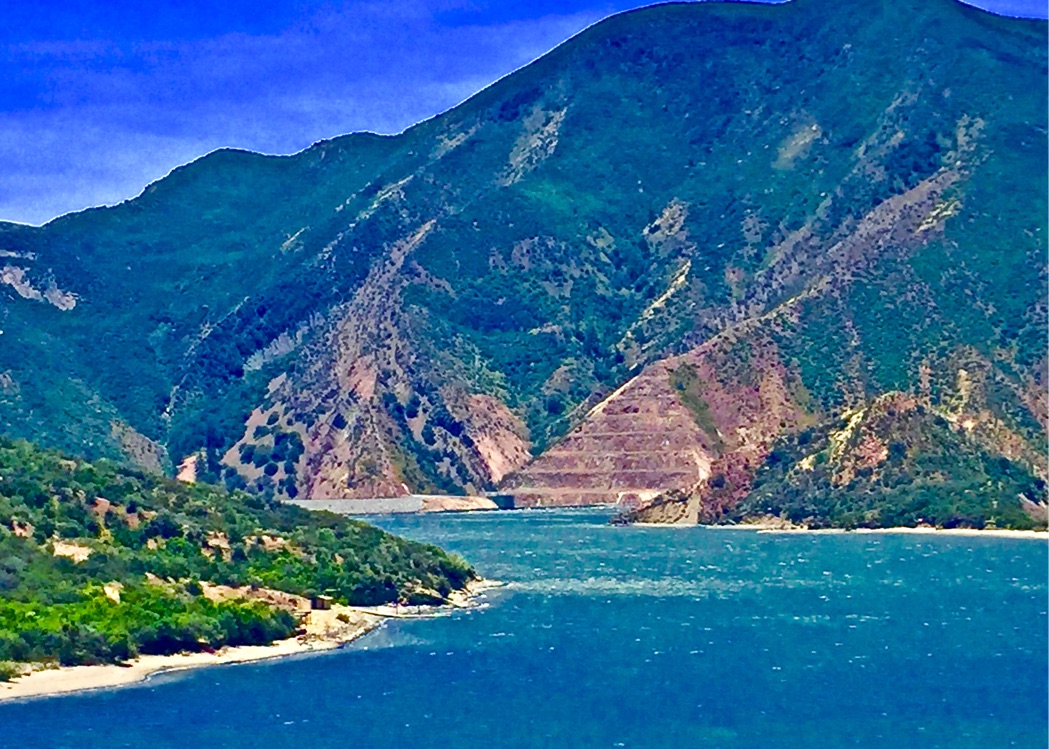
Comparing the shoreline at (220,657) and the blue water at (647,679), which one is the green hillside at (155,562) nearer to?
the shoreline at (220,657)

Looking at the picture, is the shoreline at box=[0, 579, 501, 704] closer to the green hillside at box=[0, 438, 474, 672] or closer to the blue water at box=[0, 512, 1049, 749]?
the green hillside at box=[0, 438, 474, 672]

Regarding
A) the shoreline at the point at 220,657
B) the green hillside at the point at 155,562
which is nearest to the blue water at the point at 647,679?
the shoreline at the point at 220,657

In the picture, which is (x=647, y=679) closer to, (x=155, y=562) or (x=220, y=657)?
(x=220, y=657)

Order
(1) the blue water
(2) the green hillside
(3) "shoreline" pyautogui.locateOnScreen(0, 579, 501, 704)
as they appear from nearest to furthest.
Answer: (1) the blue water
(3) "shoreline" pyautogui.locateOnScreen(0, 579, 501, 704)
(2) the green hillside

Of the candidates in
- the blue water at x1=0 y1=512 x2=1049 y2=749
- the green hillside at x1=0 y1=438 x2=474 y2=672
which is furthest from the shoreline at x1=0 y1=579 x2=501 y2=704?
the blue water at x1=0 y1=512 x2=1049 y2=749

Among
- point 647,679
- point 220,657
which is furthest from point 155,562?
point 647,679

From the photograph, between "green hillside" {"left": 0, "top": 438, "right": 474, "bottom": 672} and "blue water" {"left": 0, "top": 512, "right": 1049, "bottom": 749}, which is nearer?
"blue water" {"left": 0, "top": 512, "right": 1049, "bottom": 749}
